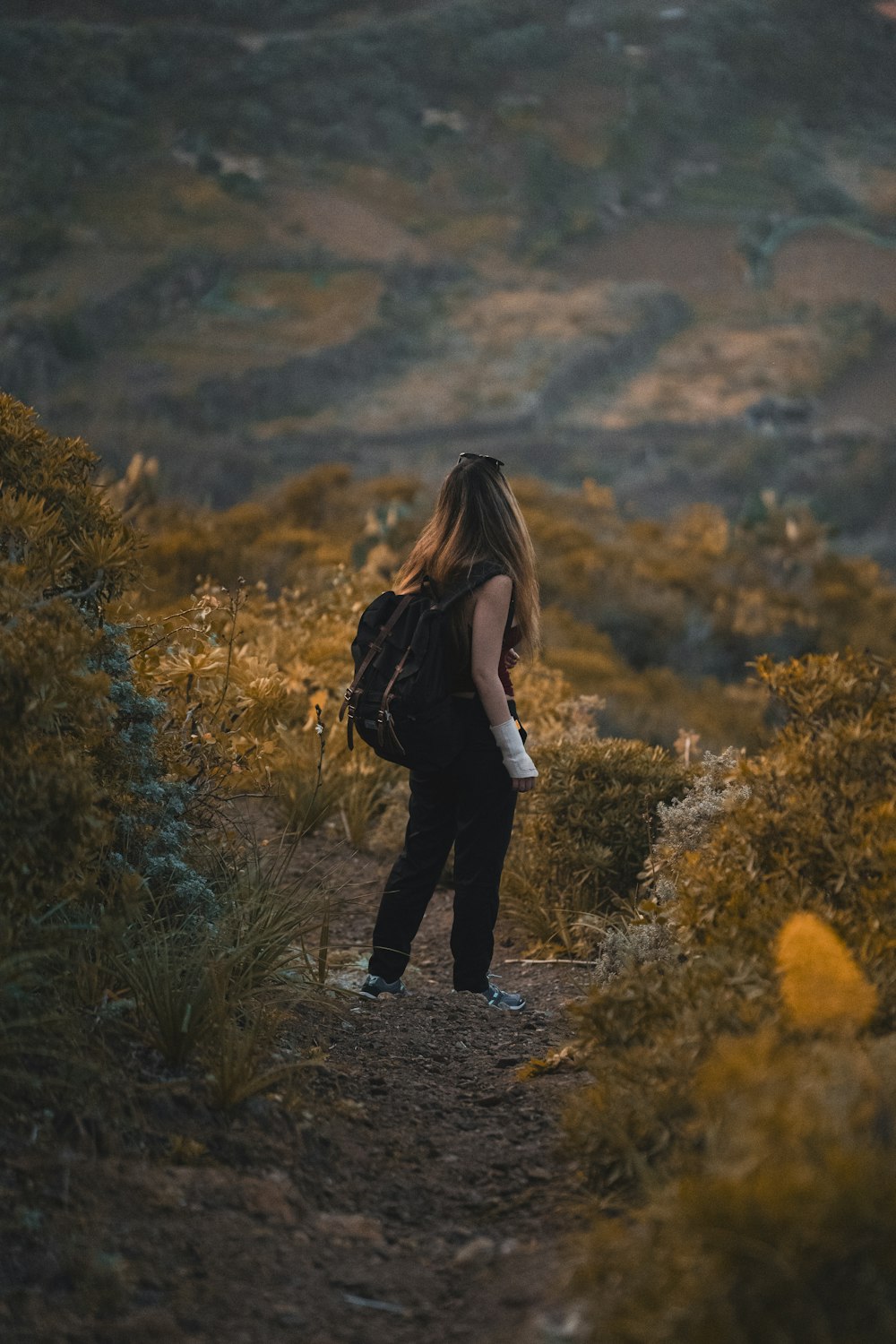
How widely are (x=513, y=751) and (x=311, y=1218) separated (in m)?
1.51

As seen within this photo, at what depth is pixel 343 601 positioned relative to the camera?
8.70 meters

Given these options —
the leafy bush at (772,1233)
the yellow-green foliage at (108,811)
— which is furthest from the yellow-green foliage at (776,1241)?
the yellow-green foliage at (108,811)

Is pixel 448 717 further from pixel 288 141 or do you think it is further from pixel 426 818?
pixel 288 141

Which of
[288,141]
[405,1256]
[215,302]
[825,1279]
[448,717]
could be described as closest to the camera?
[825,1279]

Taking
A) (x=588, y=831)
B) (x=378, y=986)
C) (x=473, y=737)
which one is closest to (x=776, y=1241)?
(x=473, y=737)

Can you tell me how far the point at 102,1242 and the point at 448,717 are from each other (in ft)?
5.89

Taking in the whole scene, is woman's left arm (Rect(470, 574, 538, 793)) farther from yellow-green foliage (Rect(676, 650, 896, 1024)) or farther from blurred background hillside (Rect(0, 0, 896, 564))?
blurred background hillside (Rect(0, 0, 896, 564))

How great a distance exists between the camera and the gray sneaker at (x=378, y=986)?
4148mm

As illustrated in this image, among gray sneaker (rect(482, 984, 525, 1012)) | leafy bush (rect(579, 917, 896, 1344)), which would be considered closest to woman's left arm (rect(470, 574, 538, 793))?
gray sneaker (rect(482, 984, 525, 1012))

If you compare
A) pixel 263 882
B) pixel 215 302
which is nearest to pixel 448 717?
pixel 263 882

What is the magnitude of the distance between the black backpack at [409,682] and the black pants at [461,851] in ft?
0.41

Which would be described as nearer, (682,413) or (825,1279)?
(825,1279)

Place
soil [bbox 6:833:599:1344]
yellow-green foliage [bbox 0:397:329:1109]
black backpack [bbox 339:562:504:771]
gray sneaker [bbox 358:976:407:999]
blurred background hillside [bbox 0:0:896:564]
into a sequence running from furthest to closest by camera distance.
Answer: blurred background hillside [bbox 0:0:896:564], gray sneaker [bbox 358:976:407:999], black backpack [bbox 339:562:504:771], yellow-green foliage [bbox 0:397:329:1109], soil [bbox 6:833:599:1344]

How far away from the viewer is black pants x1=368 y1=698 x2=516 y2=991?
3.87 m
